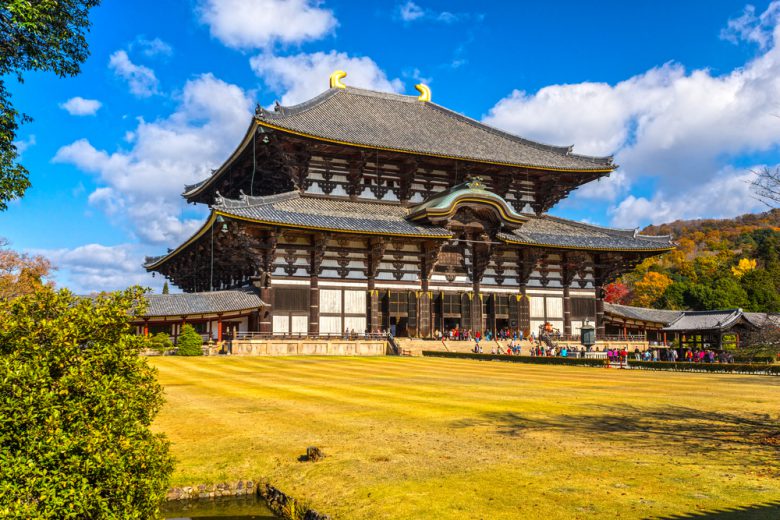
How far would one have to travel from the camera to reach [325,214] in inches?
1799

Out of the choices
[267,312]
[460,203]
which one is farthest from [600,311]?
[267,312]

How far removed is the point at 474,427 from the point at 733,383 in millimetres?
14580

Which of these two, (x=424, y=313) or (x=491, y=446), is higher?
(x=424, y=313)

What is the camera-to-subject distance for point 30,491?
5.92 meters

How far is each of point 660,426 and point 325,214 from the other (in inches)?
1381

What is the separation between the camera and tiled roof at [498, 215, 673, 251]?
168ft

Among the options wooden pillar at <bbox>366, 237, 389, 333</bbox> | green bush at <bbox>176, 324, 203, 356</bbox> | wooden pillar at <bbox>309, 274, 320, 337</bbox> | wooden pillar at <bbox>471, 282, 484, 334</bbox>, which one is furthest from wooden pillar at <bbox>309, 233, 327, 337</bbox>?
wooden pillar at <bbox>471, 282, 484, 334</bbox>

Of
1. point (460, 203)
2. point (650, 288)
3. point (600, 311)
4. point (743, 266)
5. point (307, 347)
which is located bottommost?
point (307, 347)

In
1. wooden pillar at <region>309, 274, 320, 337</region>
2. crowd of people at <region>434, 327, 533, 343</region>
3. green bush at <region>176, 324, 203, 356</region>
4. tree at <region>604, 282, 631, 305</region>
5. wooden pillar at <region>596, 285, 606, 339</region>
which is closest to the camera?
green bush at <region>176, 324, 203, 356</region>

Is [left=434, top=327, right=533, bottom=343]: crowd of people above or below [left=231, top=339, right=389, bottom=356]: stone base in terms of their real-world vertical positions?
above

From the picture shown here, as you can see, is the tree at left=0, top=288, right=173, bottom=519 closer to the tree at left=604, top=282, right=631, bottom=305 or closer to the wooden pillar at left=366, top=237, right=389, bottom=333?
the wooden pillar at left=366, top=237, right=389, bottom=333

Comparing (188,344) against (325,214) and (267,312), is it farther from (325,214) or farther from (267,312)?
(325,214)

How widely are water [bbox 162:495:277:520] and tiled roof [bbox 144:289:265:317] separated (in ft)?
105

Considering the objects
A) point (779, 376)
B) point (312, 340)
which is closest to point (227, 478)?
point (779, 376)
